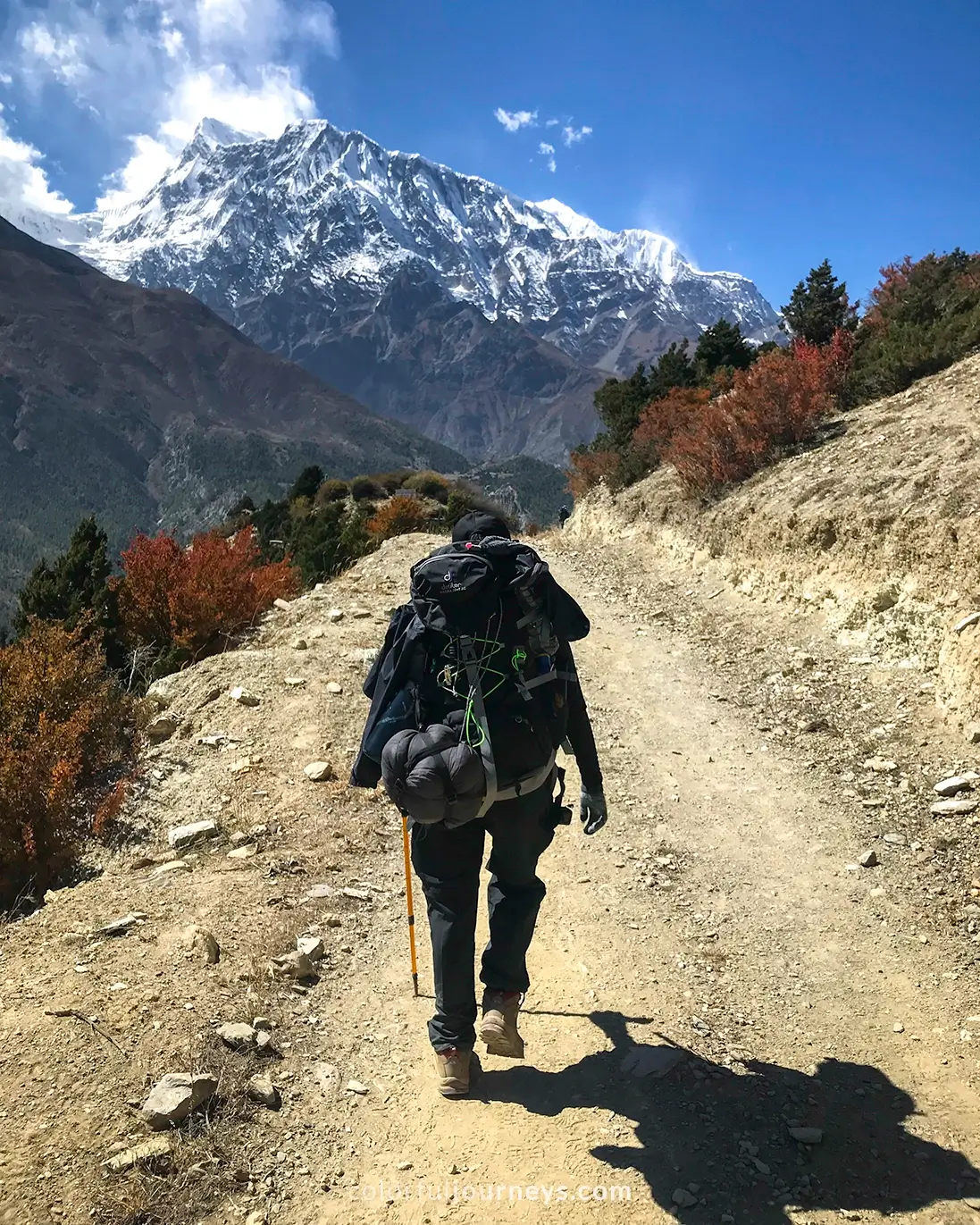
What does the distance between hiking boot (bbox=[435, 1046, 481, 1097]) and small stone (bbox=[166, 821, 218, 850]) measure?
9.21ft

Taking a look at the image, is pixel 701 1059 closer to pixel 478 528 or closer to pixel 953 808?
pixel 478 528

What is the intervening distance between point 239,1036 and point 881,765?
16.5 feet

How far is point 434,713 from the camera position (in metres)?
3.18

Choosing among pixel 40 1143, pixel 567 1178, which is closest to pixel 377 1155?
pixel 567 1178

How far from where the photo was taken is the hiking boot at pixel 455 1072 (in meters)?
3.21

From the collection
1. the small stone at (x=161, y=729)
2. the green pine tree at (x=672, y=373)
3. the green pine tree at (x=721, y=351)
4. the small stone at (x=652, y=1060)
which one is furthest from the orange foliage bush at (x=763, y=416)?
the small stone at (x=652, y=1060)

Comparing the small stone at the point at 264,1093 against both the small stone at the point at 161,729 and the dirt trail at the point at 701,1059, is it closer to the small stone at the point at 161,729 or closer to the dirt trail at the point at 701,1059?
the dirt trail at the point at 701,1059

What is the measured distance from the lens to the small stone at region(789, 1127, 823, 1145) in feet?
9.64

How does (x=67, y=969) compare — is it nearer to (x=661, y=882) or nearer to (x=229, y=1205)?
(x=229, y=1205)

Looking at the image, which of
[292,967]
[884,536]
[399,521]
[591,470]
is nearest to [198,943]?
[292,967]

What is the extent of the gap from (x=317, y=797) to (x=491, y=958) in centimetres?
285

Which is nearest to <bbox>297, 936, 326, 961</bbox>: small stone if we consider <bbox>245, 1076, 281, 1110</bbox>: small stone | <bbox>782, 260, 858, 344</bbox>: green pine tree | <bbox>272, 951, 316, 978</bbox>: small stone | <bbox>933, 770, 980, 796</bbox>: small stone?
<bbox>272, 951, 316, 978</bbox>: small stone

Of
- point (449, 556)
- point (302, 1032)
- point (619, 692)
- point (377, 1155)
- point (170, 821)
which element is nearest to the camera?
point (377, 1155)

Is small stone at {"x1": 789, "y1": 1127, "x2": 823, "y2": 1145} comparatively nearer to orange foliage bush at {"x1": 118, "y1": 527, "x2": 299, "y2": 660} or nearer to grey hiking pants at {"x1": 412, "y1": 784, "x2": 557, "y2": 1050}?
grey hiking pants at {"x1": 412, "y1": 784, "x2": 557, "y2": 1050}
